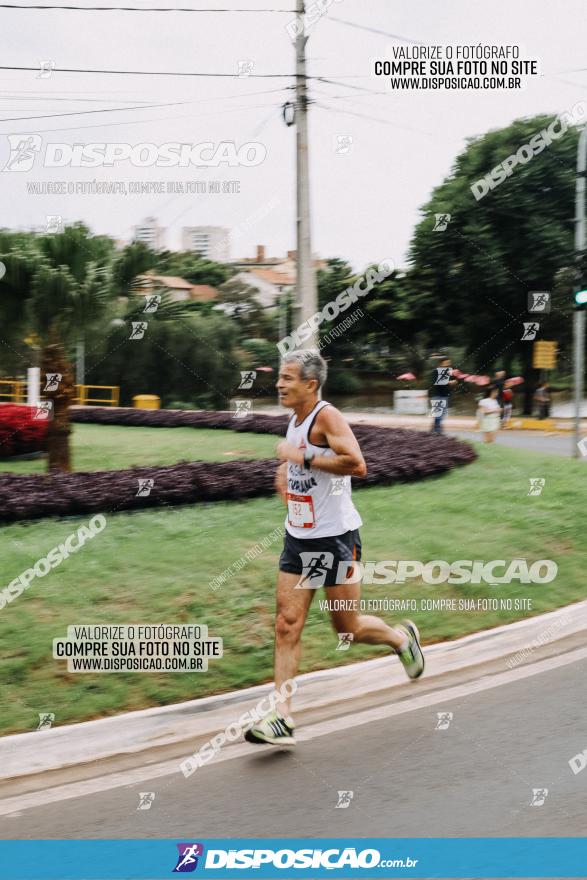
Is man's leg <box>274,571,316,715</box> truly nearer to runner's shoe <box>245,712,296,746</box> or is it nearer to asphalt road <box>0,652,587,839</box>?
runner's shoe <box>245,712,296,746</box>

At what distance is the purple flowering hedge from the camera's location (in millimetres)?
8789

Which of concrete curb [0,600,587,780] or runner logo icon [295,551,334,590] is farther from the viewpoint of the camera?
runner logo icon [295,551,334,590]

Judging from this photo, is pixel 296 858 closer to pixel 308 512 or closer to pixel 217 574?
pixel 308 512

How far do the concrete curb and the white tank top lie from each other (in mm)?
1081

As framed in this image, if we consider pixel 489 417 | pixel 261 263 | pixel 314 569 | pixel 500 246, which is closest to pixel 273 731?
pixel 314 569

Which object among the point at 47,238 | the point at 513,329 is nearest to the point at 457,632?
the point at 47,238

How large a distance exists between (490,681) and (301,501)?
6.05ft

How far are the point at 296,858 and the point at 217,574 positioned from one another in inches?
134

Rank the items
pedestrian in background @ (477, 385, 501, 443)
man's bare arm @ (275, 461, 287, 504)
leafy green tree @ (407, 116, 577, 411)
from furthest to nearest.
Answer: leafy green tree @ (407, 116, 577, 411) → pedestrian in background @ (477, 385, 501, 443) → man's bare arm @ (275, 461, 287, 504)

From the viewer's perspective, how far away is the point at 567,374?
139ft

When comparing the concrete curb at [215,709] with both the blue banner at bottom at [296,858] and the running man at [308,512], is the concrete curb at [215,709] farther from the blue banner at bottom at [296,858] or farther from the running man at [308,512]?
the blue banner at bottom at [296,858]

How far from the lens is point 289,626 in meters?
4.72

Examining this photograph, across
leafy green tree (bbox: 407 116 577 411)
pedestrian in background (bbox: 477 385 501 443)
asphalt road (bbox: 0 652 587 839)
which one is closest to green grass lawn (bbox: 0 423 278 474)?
pedestrian in background (bbox: 477 385 501 443)

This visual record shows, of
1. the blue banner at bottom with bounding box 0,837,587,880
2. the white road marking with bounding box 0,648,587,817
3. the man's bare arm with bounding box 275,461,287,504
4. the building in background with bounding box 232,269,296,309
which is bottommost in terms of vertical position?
the white road marking with bounding box 0,648,587,817
